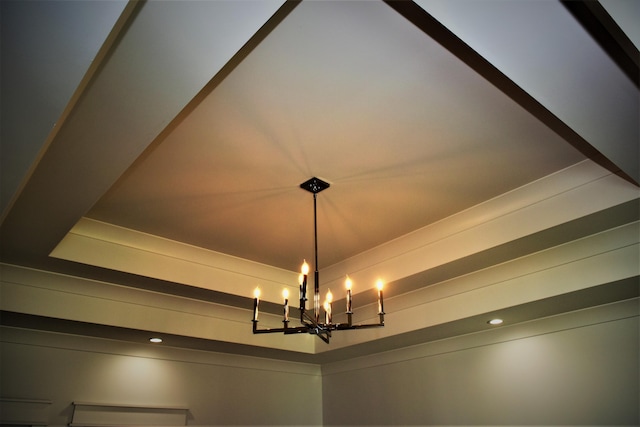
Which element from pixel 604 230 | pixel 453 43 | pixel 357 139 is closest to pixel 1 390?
pixel 357 139

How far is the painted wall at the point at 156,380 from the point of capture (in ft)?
12.8

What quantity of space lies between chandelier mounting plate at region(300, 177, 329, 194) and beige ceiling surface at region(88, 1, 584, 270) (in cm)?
6

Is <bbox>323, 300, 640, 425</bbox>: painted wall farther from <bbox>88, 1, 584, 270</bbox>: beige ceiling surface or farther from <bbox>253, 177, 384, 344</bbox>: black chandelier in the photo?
<bbox>253, 177, 384, 344</bbox>: black chandelier

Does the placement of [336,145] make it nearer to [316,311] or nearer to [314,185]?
[314,185]

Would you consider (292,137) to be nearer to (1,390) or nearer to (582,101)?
(582,101)

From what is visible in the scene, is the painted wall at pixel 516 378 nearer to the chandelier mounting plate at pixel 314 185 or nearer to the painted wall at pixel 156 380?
the painted wall at pixel 156 380

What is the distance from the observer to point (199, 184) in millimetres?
3213

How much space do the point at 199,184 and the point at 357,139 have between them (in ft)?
3.84

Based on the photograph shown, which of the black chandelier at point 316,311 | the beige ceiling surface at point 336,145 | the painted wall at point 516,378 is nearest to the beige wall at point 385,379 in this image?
the painted wall at point 516,378

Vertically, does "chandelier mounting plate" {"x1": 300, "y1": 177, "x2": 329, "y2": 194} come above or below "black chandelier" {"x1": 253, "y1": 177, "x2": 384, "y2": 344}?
above

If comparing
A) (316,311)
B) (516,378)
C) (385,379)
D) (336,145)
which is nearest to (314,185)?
(336,145)

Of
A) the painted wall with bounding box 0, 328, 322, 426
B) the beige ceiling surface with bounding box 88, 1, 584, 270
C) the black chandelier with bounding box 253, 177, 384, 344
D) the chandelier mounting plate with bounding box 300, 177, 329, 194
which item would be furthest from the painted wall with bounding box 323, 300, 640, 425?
the chandelier mounting plate with bounding box 300, 177, 329, 194

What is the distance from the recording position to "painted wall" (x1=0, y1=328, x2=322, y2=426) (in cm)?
391

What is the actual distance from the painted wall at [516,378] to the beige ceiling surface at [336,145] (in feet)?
4.21
